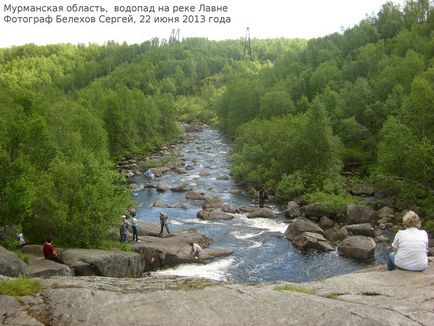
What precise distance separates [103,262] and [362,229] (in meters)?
25.7

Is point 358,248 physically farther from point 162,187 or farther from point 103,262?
point 162,187

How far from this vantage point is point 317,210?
167ft

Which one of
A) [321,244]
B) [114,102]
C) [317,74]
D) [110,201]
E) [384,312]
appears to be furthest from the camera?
[317,74]

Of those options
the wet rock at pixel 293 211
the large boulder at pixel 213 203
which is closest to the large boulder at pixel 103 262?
the large boulder at pixel 213 203

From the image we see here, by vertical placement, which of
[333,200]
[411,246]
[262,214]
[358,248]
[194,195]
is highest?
[411,246]

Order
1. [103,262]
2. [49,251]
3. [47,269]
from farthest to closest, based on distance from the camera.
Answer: [103,262], [49,251], [47,269]

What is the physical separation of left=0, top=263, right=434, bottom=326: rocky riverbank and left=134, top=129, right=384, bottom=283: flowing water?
20839mm

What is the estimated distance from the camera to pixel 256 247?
134 ft

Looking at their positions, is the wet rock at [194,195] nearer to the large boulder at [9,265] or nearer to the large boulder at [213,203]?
the large boulder at [213,203]

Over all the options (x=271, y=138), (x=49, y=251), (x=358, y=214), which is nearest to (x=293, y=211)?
(x=358, y=214)

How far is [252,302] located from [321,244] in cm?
2938

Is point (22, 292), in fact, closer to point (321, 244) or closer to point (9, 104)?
point (321, 244)

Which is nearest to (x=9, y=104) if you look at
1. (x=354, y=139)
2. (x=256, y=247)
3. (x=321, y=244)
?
(x=256, y=247)

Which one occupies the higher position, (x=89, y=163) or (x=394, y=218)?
(x=89, y=163)
